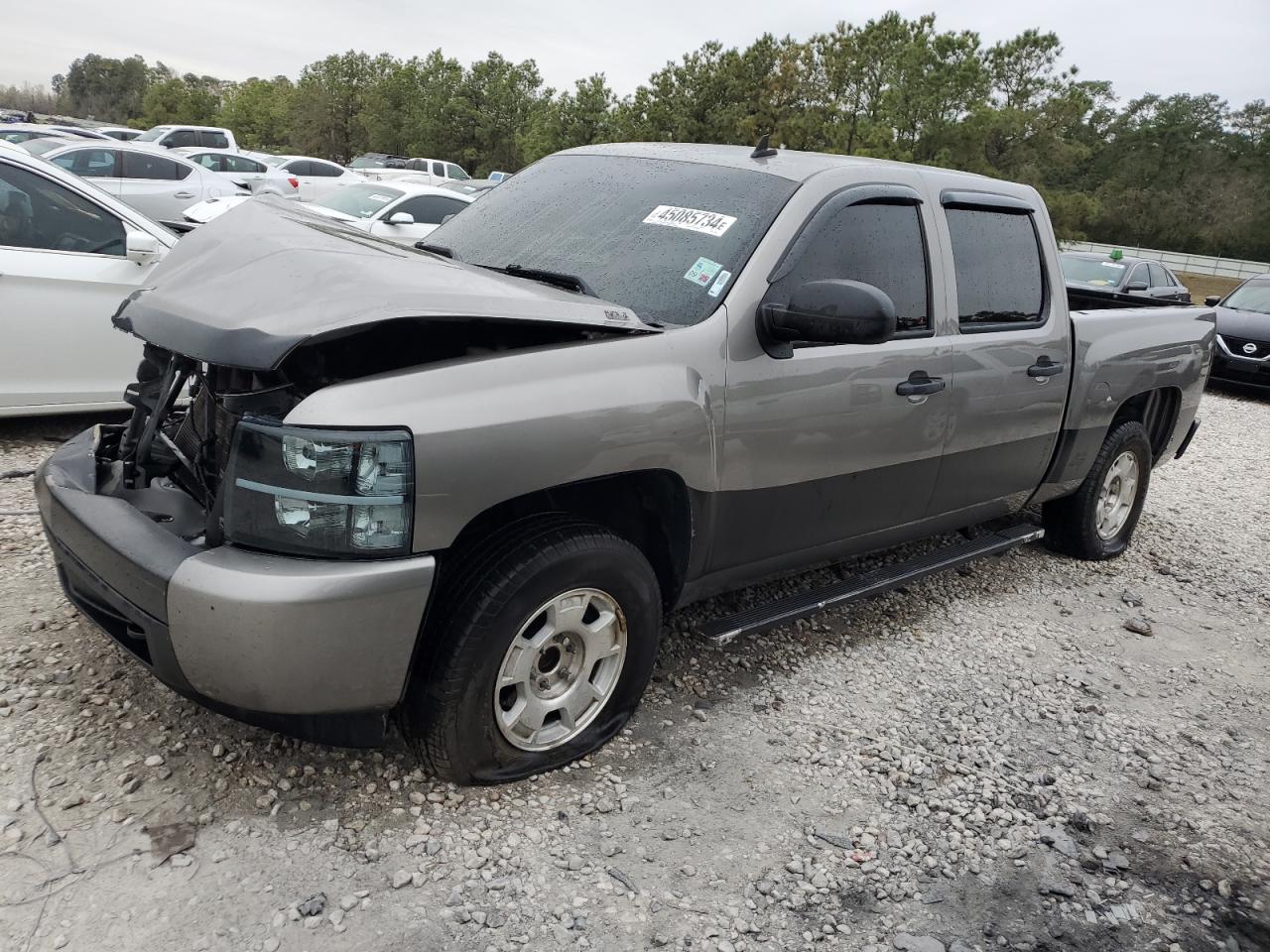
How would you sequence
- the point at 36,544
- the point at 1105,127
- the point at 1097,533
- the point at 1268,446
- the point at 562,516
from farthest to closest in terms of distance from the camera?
the point at 1105,127 < the point at 1268,446 < the point at 1097,533 < the point at 36,544 < the point at 562,516

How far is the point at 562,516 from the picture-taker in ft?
9.11

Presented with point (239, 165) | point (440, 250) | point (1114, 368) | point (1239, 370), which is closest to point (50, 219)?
point (440, 250)

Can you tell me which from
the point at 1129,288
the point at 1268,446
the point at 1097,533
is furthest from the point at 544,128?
the point at 1097,533

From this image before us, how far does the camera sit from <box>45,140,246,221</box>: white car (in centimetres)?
1423

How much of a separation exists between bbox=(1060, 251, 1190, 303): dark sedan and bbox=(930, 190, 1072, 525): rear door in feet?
30.9

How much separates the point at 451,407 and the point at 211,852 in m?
1.26

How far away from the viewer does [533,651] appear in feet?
8.80

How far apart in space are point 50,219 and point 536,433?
13.6 ft

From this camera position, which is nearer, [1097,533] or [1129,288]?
[1097,533]

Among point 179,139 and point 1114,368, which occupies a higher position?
point 179,139

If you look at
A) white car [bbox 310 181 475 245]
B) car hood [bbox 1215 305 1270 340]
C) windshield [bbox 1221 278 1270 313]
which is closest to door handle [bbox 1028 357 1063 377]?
white car [bbox 310 181 475 245]

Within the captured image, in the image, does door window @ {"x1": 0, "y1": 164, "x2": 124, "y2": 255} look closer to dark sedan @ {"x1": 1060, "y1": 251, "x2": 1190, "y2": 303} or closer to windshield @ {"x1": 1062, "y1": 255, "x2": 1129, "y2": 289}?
dark sedan @ {"x1": 1060, "y1": 251, "x2": 1190, "y2": 303}

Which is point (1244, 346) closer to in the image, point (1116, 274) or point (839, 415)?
point (1116, 274)

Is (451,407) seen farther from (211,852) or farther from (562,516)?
(211,852)
